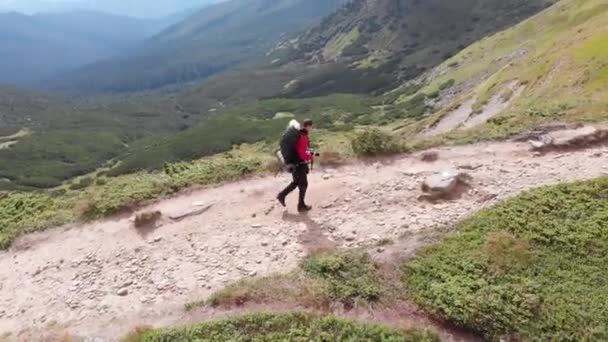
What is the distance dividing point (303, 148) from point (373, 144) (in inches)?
263

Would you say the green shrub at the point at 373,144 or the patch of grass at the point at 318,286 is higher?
the green shrub at the point at 373,144

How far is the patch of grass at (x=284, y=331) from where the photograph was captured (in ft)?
42.0

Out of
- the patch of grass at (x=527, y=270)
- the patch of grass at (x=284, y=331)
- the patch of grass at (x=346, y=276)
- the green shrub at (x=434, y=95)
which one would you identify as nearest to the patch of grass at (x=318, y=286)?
the patch of grass at (x=346, y=276)

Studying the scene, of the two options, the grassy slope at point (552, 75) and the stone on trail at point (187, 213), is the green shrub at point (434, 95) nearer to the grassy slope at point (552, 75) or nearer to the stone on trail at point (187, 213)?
the grassy slope at point (552, 75)

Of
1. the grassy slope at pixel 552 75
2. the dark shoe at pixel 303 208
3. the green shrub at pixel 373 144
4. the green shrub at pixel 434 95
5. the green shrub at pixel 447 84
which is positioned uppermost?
the green shrub at pixel 373 144

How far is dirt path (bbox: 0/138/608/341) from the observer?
15.6m

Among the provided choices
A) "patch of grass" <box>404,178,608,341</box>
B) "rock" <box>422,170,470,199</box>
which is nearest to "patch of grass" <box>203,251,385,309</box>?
"patch of grass" <box>404,178,608,341</box>

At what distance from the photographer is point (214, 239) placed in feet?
59.4

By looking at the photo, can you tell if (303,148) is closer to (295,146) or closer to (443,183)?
(295,146)

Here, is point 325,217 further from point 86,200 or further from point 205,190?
point 86,200

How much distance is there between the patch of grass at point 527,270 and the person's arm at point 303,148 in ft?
16.2

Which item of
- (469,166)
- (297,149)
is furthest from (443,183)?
(297,149)

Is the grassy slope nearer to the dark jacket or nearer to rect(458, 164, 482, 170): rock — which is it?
rect(458, 164, 482, 170): rock

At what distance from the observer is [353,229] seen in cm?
1770
